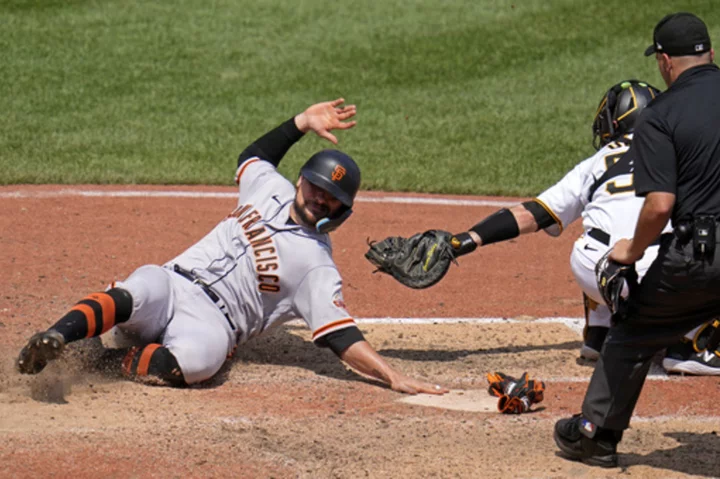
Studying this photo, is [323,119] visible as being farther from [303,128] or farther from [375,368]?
[375,368]

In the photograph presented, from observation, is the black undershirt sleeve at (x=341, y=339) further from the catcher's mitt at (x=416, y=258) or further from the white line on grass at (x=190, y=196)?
the white line on grass at (x=190, y=196)

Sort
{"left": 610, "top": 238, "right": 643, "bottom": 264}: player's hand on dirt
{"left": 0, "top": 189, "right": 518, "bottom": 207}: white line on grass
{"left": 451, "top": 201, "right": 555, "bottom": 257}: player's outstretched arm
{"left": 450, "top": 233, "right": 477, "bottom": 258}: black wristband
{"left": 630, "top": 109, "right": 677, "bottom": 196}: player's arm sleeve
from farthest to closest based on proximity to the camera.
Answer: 1. {"left": 0, "top": 189, "right": 518, "bottom": 207}: white line on grass
2. {"left": 451, "top": 201, "right": 555, "bottom": 257}: player's outstretched arm
3. {"left": 450, "top": 233, "right": 477, "bottom": 258}: black wristband
4. {"left": 610, "top": 238, "right": 643, "bottom": 264}: player's hand on dirt
5. {"left": 630, "top": 109, "right": 677, "bottom": 196}: player's arm sleeve

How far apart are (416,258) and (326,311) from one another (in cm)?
71

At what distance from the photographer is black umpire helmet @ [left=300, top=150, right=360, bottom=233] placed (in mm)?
5422

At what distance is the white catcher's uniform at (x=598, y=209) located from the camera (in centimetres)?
583

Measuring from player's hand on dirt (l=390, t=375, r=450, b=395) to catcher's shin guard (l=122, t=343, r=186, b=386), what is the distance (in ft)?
3.49

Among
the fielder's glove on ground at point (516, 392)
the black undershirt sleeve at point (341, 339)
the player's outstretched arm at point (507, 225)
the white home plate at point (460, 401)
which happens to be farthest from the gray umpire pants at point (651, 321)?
the player's outstretched arm at point (507, 225)

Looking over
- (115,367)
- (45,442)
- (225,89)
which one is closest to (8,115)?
(225,89)

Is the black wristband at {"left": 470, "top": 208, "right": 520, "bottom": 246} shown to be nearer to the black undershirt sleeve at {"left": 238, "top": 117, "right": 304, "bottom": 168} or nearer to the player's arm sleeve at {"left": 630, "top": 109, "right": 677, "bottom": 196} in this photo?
the black undershirt sleeve at {"left": 238, "top": 117, "right": 304, "bottom": 168}

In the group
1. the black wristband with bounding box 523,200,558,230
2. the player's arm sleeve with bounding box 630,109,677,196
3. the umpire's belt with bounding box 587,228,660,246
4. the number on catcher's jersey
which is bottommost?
the umpire's belt with bounding box 587,228,660,246

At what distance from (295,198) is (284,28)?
34.9ft

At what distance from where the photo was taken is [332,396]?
5.38 metres

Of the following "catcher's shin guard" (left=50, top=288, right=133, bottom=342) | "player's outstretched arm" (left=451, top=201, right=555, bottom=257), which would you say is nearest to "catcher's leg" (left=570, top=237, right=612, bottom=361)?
"player's outstretched arm" (left=451, top=201, right=555, bottom=257)

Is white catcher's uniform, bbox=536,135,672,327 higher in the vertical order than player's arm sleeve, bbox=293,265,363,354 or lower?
higher
